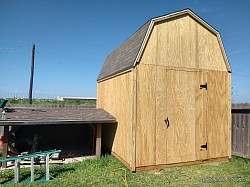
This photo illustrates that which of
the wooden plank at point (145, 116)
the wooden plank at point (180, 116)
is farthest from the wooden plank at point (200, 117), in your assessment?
the wooden plank at point (145, 116)

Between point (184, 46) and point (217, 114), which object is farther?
point (217, 114)

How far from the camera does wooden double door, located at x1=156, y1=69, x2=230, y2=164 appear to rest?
6617mm

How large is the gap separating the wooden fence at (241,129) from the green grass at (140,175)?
69 centimetres

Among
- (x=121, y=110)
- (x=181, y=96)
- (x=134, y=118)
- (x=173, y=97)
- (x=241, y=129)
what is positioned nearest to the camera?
(x=134, y=118)

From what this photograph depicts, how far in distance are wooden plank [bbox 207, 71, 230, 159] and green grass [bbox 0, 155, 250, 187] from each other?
0.62 meters

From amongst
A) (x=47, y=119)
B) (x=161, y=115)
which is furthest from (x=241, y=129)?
(x=47, y=119)

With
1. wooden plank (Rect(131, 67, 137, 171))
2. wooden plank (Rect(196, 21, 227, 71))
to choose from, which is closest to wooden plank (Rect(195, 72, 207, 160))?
wooden plank (Rect(196, 21, 227, 71))

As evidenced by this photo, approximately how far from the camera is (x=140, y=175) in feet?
19.2

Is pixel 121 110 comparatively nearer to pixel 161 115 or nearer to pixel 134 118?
pixel 134 118

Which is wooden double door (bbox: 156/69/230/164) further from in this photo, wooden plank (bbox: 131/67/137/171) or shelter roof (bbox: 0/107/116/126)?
shelter roof (bbox: 0/107/116/126)

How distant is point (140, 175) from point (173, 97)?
286 cm

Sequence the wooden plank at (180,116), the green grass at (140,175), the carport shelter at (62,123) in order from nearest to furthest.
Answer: the green grass at (140,175)
the wooden plank at (180,116)
the carport shelter at (62,123)

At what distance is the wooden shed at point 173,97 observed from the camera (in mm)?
6309

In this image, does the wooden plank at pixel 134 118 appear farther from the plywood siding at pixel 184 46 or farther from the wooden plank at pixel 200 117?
the wooden plank at pixel 200 117
